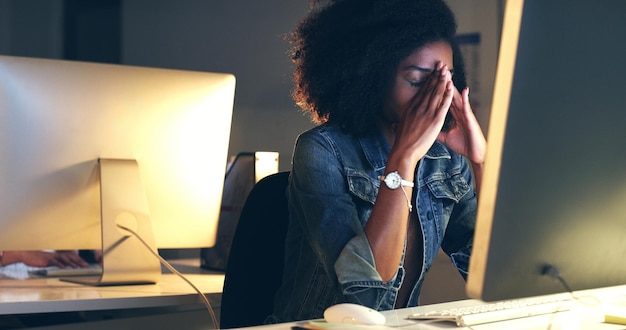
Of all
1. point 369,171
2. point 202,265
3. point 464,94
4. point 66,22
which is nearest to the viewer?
A: point 369,171

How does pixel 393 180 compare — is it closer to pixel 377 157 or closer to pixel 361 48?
pixel 377 157

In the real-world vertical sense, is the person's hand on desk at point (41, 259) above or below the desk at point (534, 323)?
below

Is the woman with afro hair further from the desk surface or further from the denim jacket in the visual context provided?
the desk surface

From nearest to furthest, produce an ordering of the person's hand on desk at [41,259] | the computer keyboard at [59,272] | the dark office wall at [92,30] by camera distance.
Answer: the computer keyboard at [59,272] → the person's hand on desk at [41,259] → the dark office wall at [92,30]

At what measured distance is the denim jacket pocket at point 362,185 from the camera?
156 cm

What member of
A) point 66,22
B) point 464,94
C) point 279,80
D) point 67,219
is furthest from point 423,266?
point 66,22

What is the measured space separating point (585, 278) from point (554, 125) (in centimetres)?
19

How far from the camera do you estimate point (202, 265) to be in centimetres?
217

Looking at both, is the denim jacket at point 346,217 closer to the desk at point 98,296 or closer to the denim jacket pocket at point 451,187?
the denim jacket pocket at point 451,187

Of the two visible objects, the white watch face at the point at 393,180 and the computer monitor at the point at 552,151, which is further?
the white watch face at the point at 393,180

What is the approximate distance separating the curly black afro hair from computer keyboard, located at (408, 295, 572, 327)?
55cm

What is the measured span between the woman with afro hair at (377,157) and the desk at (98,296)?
26 cm

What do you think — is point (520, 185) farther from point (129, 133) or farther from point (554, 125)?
point (129, 133)

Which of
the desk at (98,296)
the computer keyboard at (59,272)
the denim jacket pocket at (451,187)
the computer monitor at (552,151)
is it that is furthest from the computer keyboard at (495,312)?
the computer keyboard at (59,272)
